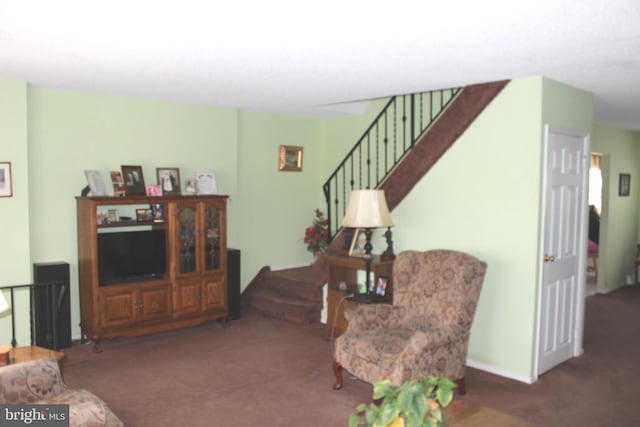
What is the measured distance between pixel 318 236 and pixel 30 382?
4370mm

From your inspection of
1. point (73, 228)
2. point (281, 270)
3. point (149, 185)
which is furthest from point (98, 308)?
point (281, 270)

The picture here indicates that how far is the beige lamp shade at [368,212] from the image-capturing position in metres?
4.55

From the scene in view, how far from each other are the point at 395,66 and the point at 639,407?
9.75ft

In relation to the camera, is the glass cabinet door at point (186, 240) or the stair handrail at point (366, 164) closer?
the glass cabinet door at point (186, 240)

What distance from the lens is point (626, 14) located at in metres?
2.56

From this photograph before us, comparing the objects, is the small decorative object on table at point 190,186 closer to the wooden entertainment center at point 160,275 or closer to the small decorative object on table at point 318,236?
the wooden entertainment center at point 160,275

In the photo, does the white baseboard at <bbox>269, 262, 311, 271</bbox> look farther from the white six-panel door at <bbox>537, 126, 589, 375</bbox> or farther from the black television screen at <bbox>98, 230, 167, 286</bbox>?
the white six-panel door at <bbox>537, 126, 589, 375</bbox>

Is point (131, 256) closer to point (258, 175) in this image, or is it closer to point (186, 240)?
point (186, 240)

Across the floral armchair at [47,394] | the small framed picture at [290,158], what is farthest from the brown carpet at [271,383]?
the small framed picture at [290,158]

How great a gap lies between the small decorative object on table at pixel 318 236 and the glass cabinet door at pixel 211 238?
1.45 m

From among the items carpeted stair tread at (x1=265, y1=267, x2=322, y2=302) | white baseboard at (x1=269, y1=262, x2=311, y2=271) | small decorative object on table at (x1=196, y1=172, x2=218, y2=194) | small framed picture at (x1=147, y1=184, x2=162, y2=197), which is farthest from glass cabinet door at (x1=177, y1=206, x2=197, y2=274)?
white baseboard at (x1=269, y1=262, x2=311, y2=271)

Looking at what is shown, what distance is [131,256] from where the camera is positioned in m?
5.16

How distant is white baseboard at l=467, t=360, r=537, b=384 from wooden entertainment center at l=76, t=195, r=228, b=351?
8.65 ft

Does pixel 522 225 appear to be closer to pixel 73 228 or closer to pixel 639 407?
pixel 639 407
